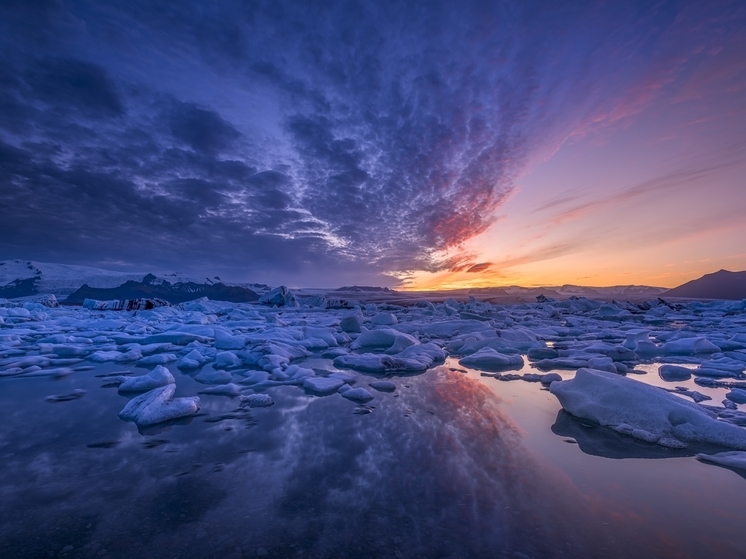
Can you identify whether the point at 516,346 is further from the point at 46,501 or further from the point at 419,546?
the point at 46,501

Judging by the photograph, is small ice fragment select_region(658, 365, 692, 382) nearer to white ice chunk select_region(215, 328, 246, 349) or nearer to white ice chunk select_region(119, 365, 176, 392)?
white ice chunk select_region(119, 365, 176, 392)

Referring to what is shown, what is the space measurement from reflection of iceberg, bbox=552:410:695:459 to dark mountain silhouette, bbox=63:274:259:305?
47488 millimetres

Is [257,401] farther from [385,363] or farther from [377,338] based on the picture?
[377,338]

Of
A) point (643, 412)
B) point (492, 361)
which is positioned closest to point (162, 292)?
point (492, 361)

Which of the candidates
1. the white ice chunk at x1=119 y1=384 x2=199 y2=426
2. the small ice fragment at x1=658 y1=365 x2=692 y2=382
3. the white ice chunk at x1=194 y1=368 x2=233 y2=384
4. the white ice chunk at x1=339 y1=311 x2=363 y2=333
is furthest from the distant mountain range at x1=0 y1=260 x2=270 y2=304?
the small ice fragment at x1=658 y1=365 x2=692 y2=382

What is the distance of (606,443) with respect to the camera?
10.4 feet

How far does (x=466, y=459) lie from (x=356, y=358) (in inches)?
175

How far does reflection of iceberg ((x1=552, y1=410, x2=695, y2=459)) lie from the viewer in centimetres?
293

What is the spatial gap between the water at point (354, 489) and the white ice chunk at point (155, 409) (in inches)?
5.9

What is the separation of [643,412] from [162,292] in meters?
56.8

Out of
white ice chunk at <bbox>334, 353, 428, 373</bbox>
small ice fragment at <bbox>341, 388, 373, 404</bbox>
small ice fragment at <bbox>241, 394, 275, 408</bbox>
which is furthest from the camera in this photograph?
white ice chunk at <bbox>334, 353, 428, 373</bbox>

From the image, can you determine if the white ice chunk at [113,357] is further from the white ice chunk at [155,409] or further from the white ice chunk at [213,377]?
the white ice chunk at [155,409]

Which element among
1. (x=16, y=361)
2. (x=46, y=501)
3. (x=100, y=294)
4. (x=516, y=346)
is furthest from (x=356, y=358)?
(x=100, y=294)

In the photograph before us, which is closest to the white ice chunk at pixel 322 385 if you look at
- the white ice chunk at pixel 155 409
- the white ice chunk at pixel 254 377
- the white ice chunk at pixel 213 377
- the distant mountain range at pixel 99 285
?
the white ice chunk at pixel 254 377
